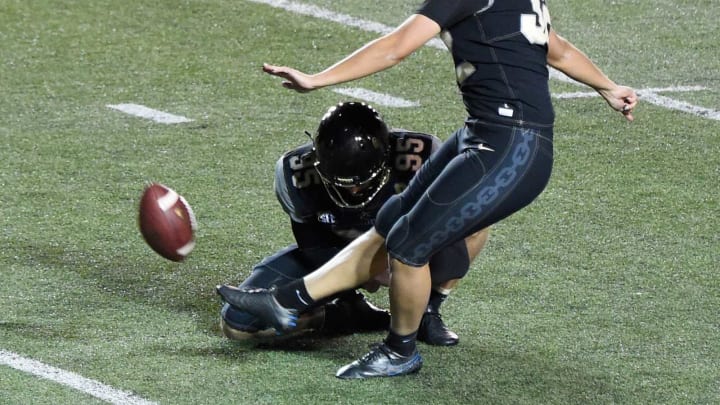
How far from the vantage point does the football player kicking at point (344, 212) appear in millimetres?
5320

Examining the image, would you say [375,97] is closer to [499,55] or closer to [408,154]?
[408,154]

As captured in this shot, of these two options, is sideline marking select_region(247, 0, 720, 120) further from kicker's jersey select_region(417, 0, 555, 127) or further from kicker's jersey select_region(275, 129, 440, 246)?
kicker's jersey select_region(417, 0, 555, 127)

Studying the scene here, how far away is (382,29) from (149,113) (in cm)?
225

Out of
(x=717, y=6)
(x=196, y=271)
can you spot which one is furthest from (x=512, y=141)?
(x=717, y=6)

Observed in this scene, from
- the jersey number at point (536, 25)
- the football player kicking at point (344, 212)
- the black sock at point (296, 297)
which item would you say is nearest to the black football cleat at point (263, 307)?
the black sock at point (296, 297)

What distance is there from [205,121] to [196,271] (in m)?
2.30

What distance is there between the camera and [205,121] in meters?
8.40

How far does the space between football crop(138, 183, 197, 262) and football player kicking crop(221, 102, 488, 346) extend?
29 centimetres

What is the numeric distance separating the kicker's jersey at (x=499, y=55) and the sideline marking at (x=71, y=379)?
1.49m

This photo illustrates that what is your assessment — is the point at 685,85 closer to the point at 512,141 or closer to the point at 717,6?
the point at 717,6

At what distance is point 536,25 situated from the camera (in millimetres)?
4941

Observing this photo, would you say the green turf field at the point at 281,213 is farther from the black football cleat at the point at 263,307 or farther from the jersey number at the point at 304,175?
the jersey number at the point at 304,175

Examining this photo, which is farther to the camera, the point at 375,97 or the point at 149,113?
the point at 375,97

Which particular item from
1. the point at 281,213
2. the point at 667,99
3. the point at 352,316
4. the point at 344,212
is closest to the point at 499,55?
the point at 344,212
